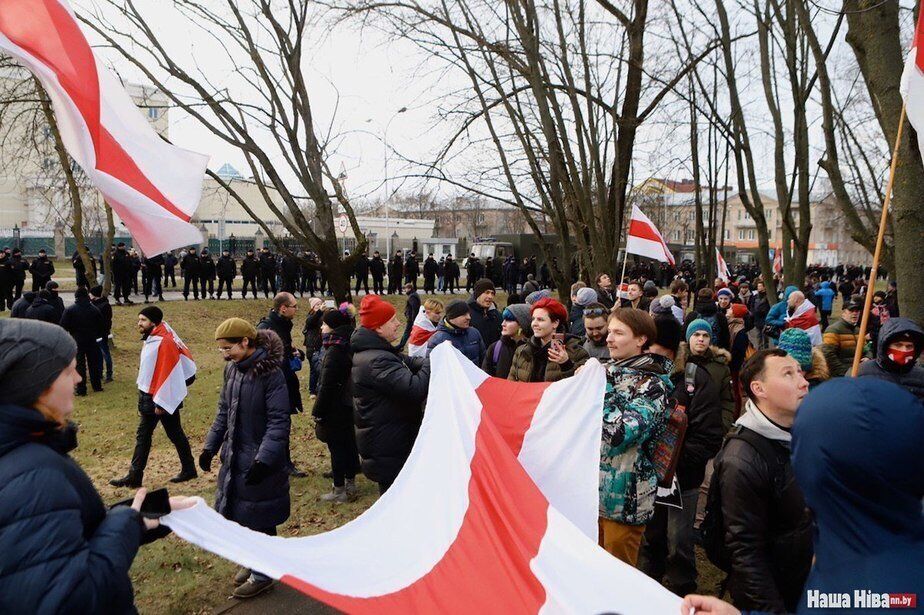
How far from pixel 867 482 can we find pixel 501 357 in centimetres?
458

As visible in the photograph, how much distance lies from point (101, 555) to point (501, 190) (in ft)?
43.0

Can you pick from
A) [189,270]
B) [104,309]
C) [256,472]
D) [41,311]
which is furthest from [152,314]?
[189,270]

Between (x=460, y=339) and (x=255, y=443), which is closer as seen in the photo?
(x=255, y=443)

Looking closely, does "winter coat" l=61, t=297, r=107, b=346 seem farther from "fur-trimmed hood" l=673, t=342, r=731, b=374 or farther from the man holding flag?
"fur-trimmed hood" l=673, t=342, r=731, b=374

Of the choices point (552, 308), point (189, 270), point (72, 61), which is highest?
point (72, 61)

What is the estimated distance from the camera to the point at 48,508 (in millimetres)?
1796

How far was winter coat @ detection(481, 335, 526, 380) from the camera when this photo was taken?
596 cm

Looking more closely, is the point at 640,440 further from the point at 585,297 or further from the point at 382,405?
the point at 585,297

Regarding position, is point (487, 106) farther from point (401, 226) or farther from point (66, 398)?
point (401, 226)

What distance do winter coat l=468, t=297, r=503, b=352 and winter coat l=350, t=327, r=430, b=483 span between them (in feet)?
9.77

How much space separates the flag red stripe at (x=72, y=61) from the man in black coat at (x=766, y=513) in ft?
10.8

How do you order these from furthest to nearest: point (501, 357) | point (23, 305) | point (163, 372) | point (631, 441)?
point (23, 305), point (163, 372), point (501, 357), point (631, 441)

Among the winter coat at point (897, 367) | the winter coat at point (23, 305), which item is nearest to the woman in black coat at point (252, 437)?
Answer: the winter coat at point (897, 367)

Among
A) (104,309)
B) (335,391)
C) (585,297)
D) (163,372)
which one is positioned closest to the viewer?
(335,391)
